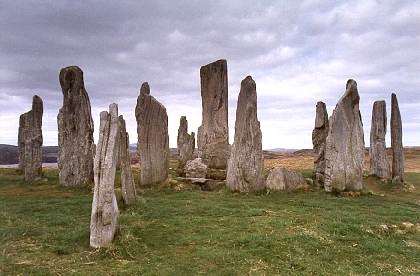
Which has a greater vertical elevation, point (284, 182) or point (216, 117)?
point (216, 117)

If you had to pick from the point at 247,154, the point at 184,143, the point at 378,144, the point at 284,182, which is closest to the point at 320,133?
the point at 378,144

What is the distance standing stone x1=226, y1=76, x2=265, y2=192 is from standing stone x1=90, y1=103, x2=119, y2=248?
31.4 ft

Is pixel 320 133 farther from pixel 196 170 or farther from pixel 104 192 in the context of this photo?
pixel 104 192

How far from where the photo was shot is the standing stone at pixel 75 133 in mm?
22578

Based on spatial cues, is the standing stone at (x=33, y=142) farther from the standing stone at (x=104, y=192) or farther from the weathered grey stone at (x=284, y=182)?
the standing stone at (x=104, y=192)

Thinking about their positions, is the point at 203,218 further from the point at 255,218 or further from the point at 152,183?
the point at 152,183

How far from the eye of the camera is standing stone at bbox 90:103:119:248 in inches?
439

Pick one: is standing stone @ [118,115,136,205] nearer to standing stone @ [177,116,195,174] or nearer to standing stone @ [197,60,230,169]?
standing stone @ [197,60,230,169]

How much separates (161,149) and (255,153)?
5323 millimetres

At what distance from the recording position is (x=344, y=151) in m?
20.8

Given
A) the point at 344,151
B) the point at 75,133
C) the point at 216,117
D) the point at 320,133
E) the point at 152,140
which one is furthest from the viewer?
the point at 216,117

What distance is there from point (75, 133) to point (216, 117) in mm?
8439

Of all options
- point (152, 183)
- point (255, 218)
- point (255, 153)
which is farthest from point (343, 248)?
point (152, 183)

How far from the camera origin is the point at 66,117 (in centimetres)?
2298
